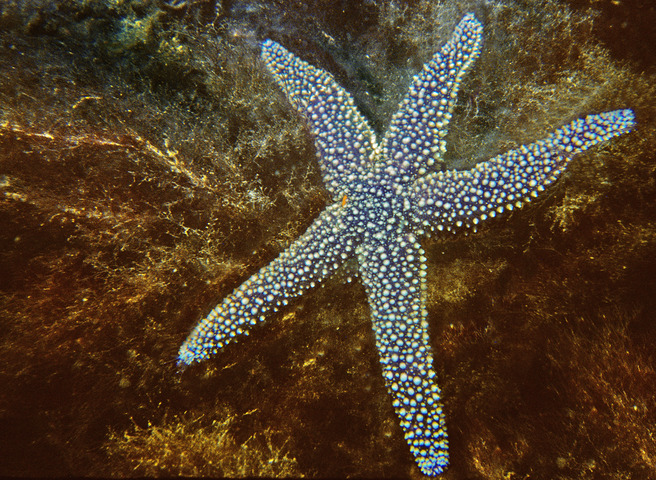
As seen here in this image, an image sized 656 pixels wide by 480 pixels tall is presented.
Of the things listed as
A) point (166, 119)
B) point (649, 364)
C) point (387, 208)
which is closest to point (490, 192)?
point (387, 208)

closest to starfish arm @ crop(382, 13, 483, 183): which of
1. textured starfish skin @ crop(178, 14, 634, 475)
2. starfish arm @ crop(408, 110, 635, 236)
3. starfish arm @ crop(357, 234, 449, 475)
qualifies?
textured starfish skin @ crop(178, 14, 634, 475)

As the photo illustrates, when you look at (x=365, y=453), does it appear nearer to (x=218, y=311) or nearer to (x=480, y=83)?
(x=218, y=311)

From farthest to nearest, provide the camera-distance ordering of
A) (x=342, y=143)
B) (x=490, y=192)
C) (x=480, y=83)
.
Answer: (x=480, y=83), (x=342, y=143), (x=490, y=192)

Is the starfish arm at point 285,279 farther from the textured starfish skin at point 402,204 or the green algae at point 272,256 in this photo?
the green algae at point 272,256

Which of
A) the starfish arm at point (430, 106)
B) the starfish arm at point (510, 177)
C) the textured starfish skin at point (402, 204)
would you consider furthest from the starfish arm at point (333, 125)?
the starfish arm at point (510, 177)

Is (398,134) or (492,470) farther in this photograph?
(492,470)

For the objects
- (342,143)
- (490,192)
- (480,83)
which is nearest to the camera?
(490,192)

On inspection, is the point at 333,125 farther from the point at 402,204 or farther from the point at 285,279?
the point at 285,279

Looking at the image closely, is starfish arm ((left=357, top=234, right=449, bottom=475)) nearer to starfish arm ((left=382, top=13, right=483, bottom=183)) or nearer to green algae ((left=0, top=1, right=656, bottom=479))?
green algae ((left=0, top=1, right=656, bottom=479))
